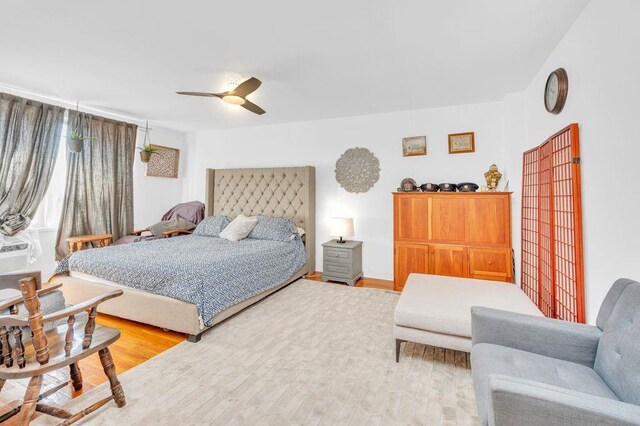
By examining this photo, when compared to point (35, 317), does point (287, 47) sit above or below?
above

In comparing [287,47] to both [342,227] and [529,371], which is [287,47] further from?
[529,371]

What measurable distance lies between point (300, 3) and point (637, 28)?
6.23ft

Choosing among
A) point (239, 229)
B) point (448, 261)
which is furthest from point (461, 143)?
point (239, 229)

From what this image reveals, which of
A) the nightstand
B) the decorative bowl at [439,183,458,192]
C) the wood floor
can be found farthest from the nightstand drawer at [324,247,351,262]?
the wood floor

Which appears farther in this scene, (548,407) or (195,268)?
(195,268)

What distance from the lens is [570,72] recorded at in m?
2.28

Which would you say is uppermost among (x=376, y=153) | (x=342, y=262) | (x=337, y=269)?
(x=376, y=153)

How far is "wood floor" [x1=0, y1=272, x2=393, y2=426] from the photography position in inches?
75.7

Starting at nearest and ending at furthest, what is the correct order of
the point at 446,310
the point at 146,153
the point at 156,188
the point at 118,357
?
the point at 446,310 < the point at 118,357 < the point at 146,153 < the point at 156,188

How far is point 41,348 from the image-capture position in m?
1.44

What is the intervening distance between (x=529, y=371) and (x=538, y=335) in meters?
0.31

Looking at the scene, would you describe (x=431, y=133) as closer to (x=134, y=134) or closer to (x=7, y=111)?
(x=134, y=134)

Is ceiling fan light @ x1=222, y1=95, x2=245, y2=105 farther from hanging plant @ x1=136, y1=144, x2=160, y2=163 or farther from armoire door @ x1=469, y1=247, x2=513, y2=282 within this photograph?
Answer: armoire door @ x1=469, y1=247, x2=513, y2=282

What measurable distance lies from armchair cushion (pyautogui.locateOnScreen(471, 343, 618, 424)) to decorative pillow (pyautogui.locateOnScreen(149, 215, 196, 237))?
4.70m
